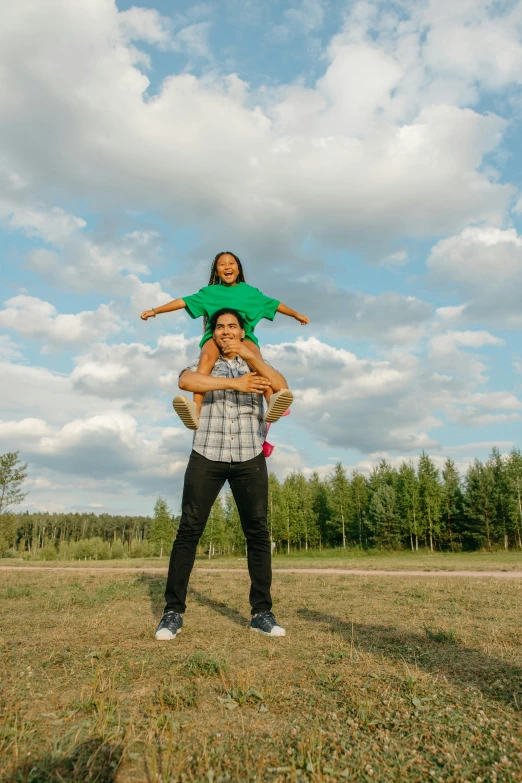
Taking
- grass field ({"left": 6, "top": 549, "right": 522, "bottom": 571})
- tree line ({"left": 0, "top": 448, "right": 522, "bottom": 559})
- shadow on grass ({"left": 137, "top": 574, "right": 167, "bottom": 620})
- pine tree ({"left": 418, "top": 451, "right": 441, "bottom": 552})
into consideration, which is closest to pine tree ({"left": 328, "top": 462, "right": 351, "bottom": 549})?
tree line ({"left": 0, "top": 448, "right": 522, "bottom": 559})

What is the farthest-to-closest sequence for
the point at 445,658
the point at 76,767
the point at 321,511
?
1. the point at 321,511
2. the point at 445,658
3. the point at 76,767

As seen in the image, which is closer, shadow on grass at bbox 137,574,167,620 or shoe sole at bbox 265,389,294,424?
shoe sole at bbox 265,389,294,424

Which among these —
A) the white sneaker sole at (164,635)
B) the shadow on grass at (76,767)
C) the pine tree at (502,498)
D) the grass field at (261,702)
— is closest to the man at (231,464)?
the white sneaker sole at (164,635)

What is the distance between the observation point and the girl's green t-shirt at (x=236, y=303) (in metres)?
5.62

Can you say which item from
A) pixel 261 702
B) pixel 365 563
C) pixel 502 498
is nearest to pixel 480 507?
pixel 502 498

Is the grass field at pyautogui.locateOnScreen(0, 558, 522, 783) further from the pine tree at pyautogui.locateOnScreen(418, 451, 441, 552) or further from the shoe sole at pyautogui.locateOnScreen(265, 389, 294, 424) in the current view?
the pine tree at pyautogui.locateOnScreen(418, 451, 441, 552)

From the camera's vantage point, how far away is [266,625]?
13.8 ft

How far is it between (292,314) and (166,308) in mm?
1497

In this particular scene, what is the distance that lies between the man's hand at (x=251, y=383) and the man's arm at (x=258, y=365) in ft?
0.24

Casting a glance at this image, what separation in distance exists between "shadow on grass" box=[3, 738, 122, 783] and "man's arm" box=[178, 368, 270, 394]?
10.4ft

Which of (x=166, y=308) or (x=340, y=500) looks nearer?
(x=166, y=308)

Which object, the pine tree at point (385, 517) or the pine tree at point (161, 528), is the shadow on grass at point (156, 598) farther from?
the pine tree at point (161, 528)

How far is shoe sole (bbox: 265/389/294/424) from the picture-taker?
4.91 meters

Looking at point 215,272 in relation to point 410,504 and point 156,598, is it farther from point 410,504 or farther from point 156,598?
point 410,504
